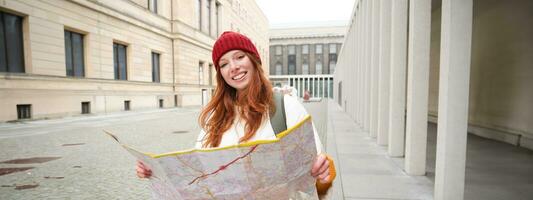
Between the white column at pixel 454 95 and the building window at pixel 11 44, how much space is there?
16081 millimetres

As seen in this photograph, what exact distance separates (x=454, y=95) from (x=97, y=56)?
18381mm

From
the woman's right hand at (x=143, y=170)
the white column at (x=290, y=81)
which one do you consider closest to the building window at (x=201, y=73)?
the woman's right hand at (x=143, y=170)

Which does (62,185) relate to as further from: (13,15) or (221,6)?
(221,6)

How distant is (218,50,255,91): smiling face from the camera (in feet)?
4.83

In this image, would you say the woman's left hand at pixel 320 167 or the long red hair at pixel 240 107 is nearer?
the woman's left hand at pixel 320 167

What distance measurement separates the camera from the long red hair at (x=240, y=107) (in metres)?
1.40

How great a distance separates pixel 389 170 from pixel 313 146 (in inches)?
160

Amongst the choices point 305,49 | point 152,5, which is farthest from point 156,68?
point 305,49

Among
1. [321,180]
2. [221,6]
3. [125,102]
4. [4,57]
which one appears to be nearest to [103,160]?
[321,180]

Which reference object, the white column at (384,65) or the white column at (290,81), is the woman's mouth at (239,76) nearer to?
the white column at (384,65)

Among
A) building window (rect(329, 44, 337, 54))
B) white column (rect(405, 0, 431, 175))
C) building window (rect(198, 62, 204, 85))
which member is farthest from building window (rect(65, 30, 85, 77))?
building window (rect(329, 44, 337, 54))

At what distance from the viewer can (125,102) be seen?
18.9 metres

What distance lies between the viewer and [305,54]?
65812mm

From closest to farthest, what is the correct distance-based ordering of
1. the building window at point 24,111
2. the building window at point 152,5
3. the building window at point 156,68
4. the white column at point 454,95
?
1. the white column at point 454,95
2. the building window at point 24,111
3. the building window at point 152,5
4. the building window at point 156,68
